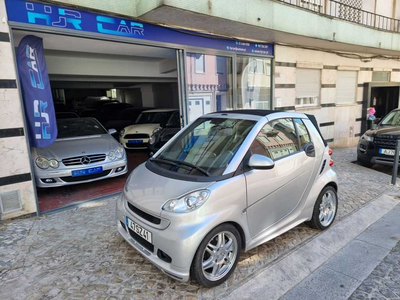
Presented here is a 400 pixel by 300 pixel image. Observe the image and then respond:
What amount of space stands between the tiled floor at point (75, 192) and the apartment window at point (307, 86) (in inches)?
245

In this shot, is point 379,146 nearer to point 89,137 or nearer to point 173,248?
point 173,248

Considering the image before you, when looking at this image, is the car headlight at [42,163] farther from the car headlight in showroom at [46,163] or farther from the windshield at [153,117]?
the windshield at [153,117]

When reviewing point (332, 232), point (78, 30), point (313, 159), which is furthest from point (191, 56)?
point (332, 232)

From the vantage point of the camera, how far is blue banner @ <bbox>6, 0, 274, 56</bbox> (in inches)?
156

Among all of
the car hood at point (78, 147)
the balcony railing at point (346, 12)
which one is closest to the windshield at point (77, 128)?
the car hood at point (78, 147)

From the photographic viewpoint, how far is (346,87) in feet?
34.4

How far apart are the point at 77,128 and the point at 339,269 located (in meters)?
5.84

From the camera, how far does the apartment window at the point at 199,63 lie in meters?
6.37

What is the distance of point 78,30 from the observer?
445cm

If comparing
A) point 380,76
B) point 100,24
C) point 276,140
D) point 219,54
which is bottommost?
point 276,140

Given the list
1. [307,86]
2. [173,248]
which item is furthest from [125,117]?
[173,248]

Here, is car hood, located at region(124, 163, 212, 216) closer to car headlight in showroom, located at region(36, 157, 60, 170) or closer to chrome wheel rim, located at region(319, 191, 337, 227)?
chrome wheel rim, located at region(319, 191, 337, 227)

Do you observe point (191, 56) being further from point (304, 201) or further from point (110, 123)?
point (110, 123)

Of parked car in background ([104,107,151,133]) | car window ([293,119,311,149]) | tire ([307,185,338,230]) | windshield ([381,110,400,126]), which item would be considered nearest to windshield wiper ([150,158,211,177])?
car window ([293,119,311,149])
